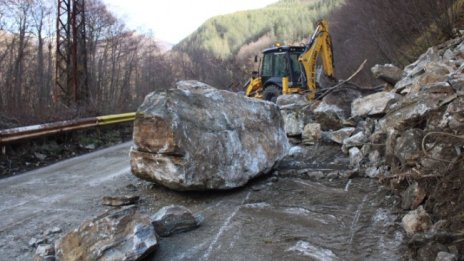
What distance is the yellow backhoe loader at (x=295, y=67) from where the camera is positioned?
45.4 ft

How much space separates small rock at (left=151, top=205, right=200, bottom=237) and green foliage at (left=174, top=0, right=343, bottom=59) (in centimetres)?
8380

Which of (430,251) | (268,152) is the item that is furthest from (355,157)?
(430,251)

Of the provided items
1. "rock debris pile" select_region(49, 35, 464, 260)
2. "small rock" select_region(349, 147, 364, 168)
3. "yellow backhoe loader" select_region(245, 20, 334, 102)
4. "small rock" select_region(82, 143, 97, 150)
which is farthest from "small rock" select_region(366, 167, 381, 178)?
"small rock" select_region(82, 143, 97, 150)

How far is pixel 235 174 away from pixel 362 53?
62.6 ft

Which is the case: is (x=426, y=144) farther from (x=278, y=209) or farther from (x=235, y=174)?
(x=235, y=174)

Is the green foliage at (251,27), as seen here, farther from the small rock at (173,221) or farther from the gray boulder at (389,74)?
the small rock at (173,221)

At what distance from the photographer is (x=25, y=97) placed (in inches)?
573

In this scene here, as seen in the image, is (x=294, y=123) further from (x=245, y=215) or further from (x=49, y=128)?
(x=49, y=128)

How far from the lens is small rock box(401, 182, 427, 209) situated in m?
4.94

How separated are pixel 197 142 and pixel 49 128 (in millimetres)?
5391

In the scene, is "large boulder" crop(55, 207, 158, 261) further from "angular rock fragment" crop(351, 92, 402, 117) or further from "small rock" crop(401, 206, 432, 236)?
"angular rock fragment" crop(351, 92, 402, 117)

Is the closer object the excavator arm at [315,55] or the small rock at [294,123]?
the small rock at [294,123]

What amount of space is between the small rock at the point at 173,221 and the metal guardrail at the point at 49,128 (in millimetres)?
5171

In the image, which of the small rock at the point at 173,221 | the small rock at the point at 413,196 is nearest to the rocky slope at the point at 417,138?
the small rock at the point at 413,196
